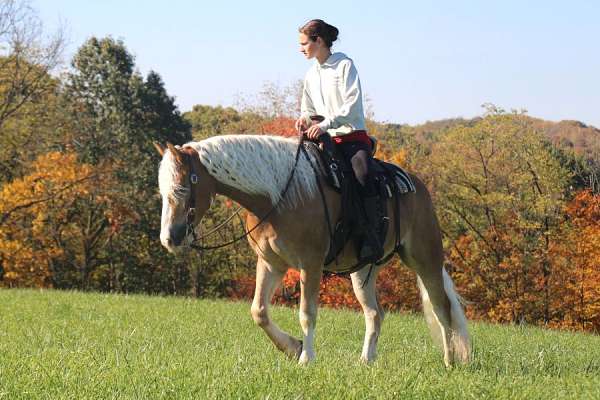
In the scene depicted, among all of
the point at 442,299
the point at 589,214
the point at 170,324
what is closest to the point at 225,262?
the point at 589,214

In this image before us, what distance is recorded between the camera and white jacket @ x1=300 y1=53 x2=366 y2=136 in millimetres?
7035

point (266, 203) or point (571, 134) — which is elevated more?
point (571, 134)

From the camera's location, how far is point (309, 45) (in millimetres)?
7242

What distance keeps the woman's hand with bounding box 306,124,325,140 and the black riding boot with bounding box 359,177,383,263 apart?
0.64 meters

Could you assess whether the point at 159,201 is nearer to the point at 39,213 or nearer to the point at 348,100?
the point at 39,213

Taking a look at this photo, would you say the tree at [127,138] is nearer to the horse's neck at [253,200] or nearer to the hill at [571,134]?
the hill at [571,134]

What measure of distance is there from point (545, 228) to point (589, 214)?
2.53m

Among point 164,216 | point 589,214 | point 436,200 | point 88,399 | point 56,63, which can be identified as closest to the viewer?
point 88,399

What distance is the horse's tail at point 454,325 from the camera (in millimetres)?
7652

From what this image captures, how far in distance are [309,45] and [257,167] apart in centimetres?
147

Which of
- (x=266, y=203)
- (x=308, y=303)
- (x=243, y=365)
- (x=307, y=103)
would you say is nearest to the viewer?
(x=243, y=365)

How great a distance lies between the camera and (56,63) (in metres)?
35.3

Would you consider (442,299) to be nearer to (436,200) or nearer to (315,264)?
(315,264)

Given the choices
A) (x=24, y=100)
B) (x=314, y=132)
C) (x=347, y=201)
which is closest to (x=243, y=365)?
(x=347, y=201)
